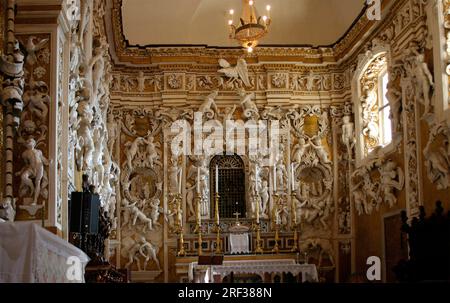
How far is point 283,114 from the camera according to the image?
63.5ft

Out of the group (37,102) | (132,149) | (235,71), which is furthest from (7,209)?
(235,71)

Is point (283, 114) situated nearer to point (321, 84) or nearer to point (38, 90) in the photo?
point (321, 84)

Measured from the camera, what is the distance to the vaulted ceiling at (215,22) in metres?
19.5

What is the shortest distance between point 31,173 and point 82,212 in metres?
1.12

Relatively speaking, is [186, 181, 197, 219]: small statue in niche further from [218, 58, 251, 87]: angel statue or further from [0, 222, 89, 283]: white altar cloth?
[0, 222, 89, 283]: white altar cloth

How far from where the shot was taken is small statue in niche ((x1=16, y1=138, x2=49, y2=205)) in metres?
9.73

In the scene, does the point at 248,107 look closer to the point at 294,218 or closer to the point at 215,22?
the point at 215,22

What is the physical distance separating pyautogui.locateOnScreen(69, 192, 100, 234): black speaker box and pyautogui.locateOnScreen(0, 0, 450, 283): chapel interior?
3.49 meters

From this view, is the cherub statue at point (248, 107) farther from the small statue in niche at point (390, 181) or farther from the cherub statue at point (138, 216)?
the small statue in niche at point (390, 181)

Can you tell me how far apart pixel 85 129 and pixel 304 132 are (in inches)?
318

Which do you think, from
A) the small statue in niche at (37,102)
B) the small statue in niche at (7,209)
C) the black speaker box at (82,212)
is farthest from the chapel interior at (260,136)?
the small statue in niche at (7,209)

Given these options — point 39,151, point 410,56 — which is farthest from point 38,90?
point 410,56
